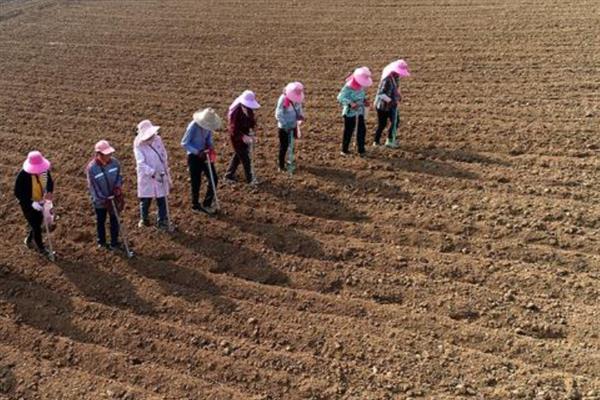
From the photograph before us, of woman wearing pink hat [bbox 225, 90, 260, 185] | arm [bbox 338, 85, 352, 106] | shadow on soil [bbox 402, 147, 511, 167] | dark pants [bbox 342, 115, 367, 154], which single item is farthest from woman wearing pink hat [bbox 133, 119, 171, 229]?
shadow on soil [bbox 402, 147, 511, 167]

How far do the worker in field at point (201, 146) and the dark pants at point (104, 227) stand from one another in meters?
1.40

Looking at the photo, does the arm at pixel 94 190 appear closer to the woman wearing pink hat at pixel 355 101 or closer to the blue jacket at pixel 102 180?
the blue jacket at pixel 102 180

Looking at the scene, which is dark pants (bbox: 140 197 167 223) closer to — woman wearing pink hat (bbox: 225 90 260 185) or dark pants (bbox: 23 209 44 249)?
dark pants (bbox: 23 209 44 249)

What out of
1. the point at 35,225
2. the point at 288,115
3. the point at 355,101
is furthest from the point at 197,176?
the point at 355,101

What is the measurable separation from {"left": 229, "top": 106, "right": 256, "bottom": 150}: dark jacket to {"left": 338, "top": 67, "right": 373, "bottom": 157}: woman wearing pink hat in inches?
69.9

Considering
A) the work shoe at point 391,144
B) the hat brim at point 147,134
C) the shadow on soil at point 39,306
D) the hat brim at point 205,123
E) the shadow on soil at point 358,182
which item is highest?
the hat brim at point 205,123

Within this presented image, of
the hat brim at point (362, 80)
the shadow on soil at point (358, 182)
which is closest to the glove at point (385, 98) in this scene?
the hat brim at point (362, 80)

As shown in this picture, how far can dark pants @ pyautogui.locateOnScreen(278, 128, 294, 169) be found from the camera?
1050 cm

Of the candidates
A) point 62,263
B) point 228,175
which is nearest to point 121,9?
point 228,175

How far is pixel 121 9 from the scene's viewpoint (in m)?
24.5

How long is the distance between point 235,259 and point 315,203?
190 cm

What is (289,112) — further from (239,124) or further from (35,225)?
(35,225)

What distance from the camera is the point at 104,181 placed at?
27.6 ft

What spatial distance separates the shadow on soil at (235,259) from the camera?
327 inches
